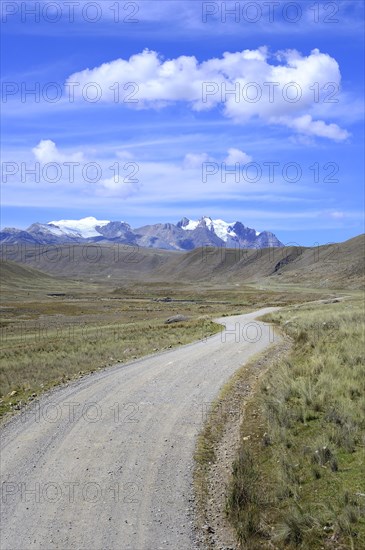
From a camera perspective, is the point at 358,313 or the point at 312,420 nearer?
the point at 312,420

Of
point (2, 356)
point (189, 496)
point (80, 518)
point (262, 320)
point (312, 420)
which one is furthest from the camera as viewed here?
point (262, 320)

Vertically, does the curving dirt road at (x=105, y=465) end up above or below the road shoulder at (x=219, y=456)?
above

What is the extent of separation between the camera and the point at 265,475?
998 cm

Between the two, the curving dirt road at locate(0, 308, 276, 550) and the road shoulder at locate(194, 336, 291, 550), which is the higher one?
the curving dirt road at locate(0, 308, 276, 550)

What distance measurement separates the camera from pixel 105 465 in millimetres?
10297

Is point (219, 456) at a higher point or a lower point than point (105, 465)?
lower

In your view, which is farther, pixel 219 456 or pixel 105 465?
pixel 219 456

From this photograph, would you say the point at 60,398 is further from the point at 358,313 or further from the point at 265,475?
the point at 358,313

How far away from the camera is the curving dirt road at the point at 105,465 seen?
780 centimetres

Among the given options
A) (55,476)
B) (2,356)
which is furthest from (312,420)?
(2,356)

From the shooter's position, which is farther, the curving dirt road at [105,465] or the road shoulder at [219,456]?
the road shoulder at [219,456]

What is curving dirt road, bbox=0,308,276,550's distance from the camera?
780cm

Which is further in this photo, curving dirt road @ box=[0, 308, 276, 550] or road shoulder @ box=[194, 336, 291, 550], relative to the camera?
road shoulder @ box=[194, 336, 291, 550]

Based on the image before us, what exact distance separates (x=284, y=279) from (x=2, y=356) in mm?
170521
